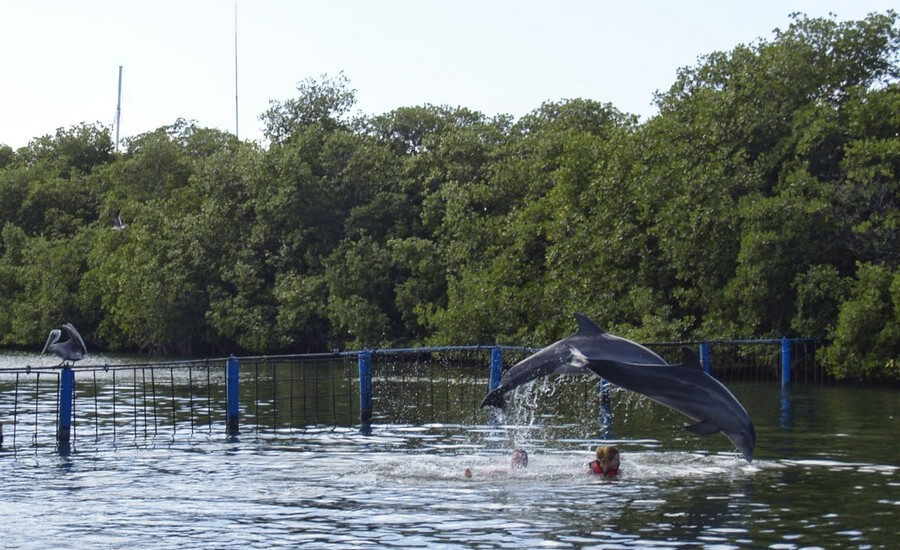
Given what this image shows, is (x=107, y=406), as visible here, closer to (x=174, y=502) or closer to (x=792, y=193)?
(x=174, y=502)

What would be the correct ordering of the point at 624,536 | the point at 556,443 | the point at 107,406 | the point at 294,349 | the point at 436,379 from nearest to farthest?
1. the point at 624,536
2. the point at 556,443
3. the point at 107,406
4. the point at 436,379
5. the point at 294,349

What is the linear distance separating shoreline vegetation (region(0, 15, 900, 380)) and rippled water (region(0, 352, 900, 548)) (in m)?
16.9

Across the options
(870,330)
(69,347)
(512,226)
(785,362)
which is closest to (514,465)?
(69,347)

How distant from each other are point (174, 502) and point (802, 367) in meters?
32.2

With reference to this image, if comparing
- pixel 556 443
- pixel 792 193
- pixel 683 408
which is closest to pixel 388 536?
pixel 683 408

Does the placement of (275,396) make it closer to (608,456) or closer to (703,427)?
(608,456)

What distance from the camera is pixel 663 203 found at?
48.5 m

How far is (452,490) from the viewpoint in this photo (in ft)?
60.8

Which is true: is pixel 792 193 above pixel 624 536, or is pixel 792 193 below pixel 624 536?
above

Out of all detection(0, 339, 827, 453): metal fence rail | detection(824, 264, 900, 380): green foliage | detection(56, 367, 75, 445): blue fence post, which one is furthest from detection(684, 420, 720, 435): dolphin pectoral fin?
detection(824, 264, 900, 380): green foliage

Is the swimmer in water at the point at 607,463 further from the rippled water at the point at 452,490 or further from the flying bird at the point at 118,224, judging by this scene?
the flying bird at the point at 118,224

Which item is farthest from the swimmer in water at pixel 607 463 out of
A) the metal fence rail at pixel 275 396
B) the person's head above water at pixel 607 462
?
the metal fence rail at pixel 275 396

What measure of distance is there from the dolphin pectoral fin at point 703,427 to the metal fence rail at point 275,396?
9860mm

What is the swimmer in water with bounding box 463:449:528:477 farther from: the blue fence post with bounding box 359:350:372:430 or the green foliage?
the green foliage
